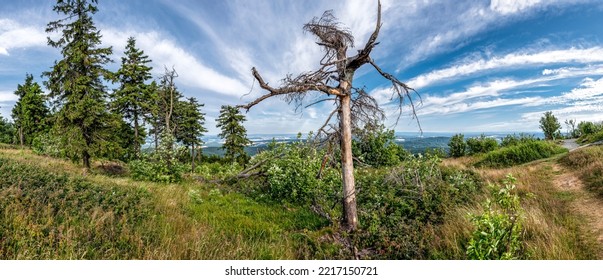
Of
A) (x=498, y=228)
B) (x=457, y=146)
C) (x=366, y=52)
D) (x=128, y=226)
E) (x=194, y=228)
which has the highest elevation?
(x=366, y=52)

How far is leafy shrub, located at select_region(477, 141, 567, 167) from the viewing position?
1761cm

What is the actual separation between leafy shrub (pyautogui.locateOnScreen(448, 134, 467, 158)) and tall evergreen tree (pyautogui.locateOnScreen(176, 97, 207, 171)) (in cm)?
3251

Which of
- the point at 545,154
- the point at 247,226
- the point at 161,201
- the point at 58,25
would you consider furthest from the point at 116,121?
the point at 545,154

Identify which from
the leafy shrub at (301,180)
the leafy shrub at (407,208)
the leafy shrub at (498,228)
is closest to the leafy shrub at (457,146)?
the leafy shrub at (407,208)

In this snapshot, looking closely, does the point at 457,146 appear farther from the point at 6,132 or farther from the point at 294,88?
the point at 6,132

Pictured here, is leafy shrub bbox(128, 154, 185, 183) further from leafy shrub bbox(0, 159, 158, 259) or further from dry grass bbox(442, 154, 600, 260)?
dry grass bbox(442, 154, 600, 260)

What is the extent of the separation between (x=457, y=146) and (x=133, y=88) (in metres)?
33.8

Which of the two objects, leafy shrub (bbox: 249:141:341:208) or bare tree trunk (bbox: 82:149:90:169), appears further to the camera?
bare tree trunk (bbox: 82:149:90:169)

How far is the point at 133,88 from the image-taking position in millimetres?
26266

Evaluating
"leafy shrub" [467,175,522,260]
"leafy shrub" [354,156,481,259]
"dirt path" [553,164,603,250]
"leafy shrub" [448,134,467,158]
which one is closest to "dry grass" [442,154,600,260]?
"dirt path" [553,164,603,250]

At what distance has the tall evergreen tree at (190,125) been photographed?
3712 cm

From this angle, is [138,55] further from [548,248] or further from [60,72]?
[548,248]

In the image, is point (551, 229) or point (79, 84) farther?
point (79, 84)

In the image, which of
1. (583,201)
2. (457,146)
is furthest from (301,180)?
(457,146)
